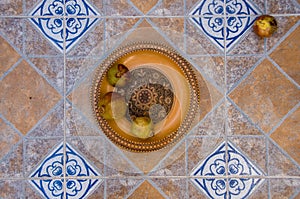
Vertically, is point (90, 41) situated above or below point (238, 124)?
above

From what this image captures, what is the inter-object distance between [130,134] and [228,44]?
0.48 meters

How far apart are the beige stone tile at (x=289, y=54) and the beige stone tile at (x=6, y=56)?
899 millimetres

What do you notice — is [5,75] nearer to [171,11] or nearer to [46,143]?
[46,143]

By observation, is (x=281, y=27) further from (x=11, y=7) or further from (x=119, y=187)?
(x=11, y=7)

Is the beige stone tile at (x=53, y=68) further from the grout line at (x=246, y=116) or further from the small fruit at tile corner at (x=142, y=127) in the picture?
the grout line at (x=246, y=116)

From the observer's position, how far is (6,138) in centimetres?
131

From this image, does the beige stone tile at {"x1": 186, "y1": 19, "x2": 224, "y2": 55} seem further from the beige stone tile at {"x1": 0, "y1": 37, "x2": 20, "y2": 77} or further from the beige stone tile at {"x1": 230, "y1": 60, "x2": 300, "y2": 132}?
the beige stone tile at {"x1": 0, "y1": 37, "x2": 20, "y2": 77}

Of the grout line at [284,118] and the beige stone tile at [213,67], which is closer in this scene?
the beige stone tile at [213,67]

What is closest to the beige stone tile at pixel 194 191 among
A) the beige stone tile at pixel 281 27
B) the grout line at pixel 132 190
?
the grout line at pixel 132 190

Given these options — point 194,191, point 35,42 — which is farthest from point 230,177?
point 35,42

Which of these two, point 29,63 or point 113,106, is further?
point 29,63

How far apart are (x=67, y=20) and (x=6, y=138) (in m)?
0.46

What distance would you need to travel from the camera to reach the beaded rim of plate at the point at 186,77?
1.12 m

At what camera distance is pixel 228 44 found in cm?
131
